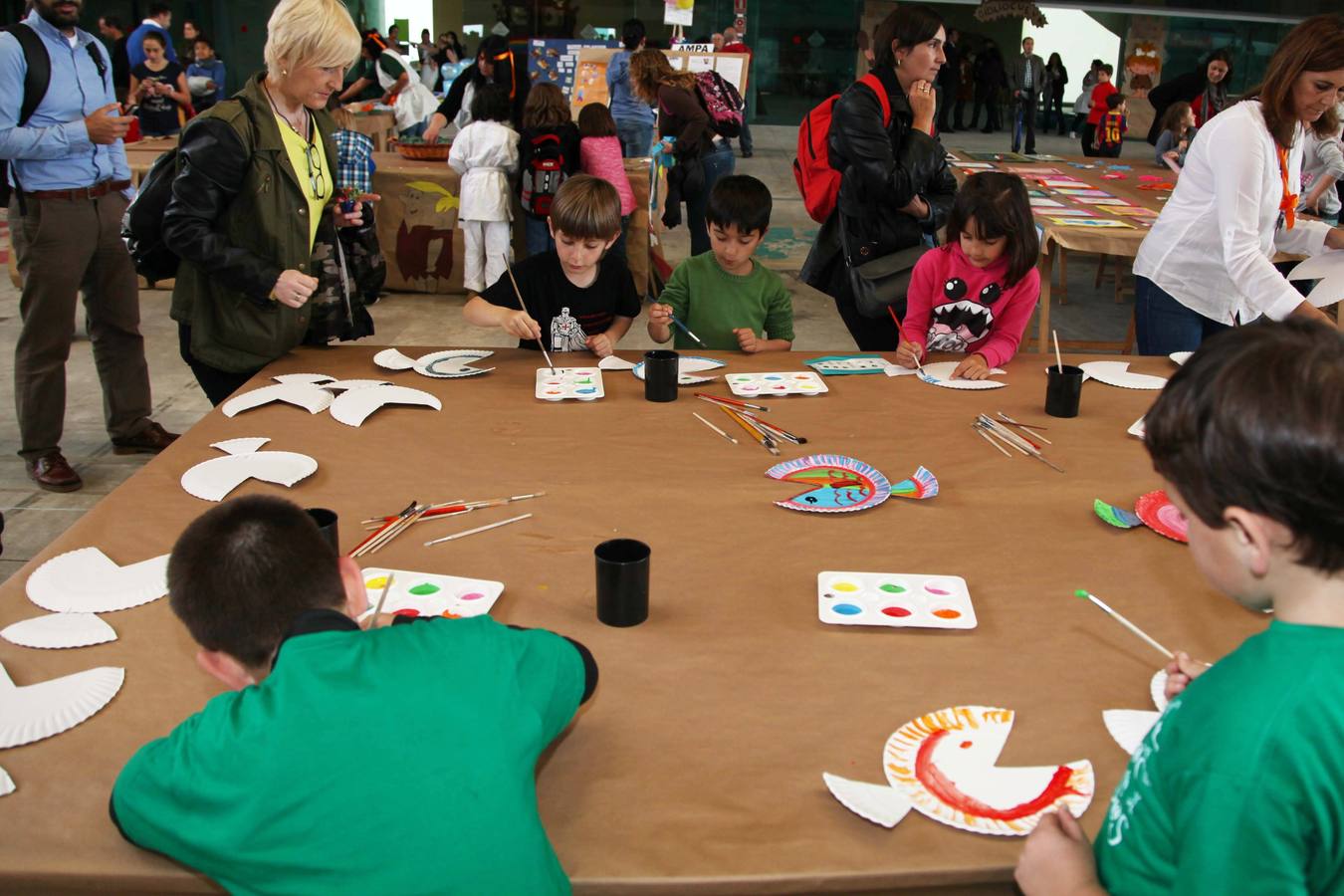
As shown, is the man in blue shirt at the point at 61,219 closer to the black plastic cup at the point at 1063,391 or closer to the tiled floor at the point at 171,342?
the tiled floor at the point at 171,342

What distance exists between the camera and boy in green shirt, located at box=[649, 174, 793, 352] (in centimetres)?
269

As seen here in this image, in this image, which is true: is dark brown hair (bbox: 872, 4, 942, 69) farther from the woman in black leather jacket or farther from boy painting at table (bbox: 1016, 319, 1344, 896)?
boy painting at table (bbox: 1016, 319, 1344, 896)


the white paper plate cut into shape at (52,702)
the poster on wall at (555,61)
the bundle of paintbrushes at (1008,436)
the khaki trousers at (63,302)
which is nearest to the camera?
the white paper plate cut into shape at (52,702)

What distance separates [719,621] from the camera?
1.33 meters

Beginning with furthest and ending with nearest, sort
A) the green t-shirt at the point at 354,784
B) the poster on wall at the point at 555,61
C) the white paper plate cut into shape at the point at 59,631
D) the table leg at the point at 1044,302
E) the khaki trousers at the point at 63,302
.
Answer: the poster on wall at the point at 555,61 < the table leg at the point at 1044,302 < the khaki trousers at the point at 63,302 < the white paper plate cut into shape at the point at 59,631 < the green t-shirt at the point at 354,784

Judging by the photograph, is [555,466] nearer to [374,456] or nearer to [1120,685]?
[374,456]

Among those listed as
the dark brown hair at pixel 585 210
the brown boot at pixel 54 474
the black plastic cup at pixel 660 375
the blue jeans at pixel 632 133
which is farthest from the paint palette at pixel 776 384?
the blue jeans at pixel 632 133

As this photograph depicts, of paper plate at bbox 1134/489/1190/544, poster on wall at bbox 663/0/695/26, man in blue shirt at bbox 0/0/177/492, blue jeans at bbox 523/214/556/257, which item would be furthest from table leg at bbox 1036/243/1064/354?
poster on wall at bbox 663/0/695/26

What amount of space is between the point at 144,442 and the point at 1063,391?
298 centimetres

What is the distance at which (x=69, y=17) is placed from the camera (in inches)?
120

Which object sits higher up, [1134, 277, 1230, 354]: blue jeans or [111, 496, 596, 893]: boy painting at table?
[1134, 277, 1230, 354]: blue jeans

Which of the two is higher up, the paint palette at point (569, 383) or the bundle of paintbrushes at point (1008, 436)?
the paint palette at point (569, 383)

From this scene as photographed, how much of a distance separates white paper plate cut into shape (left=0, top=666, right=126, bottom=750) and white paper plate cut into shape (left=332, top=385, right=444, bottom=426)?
867 mm

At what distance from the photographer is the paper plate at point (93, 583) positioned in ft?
4.37
